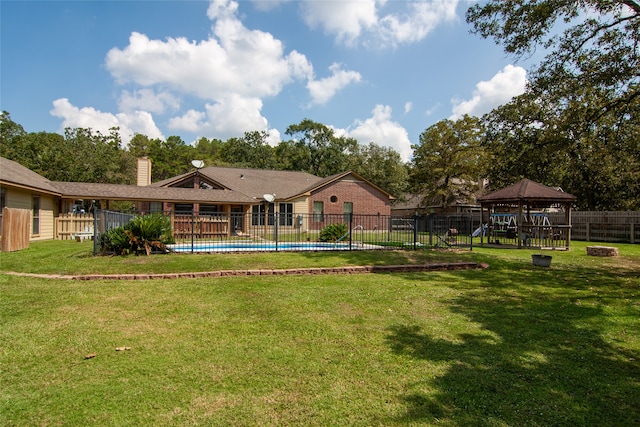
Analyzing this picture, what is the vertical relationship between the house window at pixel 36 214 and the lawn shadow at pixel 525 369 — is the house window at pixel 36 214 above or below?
above

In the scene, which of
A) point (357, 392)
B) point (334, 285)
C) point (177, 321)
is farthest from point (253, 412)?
point (334, 285)

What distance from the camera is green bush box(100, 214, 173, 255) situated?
420 inches

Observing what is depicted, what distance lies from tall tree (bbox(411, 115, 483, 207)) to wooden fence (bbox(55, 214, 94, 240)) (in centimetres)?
2637

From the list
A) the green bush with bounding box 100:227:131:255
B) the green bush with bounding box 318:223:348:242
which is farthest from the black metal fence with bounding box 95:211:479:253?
the green bush with bounding box 100:227:131:255

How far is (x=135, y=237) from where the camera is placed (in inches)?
425

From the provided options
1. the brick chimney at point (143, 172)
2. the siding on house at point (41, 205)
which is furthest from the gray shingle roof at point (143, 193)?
the brick chimney at point (143, 172)

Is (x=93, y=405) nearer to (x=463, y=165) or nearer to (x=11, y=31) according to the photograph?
(x=11, y=31)

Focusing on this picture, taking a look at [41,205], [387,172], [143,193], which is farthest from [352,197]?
[41,205]

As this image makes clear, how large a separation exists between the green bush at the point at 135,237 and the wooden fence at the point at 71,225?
33.6ft

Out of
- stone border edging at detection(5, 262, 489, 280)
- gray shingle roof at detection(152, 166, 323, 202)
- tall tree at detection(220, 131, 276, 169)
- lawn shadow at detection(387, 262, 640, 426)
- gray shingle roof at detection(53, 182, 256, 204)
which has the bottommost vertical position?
lawn shadow at detection(387, 262, 640, 426)

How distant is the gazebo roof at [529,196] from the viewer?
16859 millimetres

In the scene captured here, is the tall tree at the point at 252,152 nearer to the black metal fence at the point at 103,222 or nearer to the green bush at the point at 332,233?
the green bush at the point at 332,233

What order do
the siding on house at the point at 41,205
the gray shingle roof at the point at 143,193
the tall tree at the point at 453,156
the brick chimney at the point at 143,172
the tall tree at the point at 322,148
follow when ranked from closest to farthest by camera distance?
the siding on house at the point at 41,205, the gray shingle roof at the point at 143,193, the brick chimney at the point at 143,172, the tall tree at the point at 453,156, the tall tree at the point at 322,148

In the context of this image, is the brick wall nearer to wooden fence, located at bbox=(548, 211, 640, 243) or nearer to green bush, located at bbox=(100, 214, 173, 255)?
wooden fence, located at bbox=(548, 211, 640, 243)
